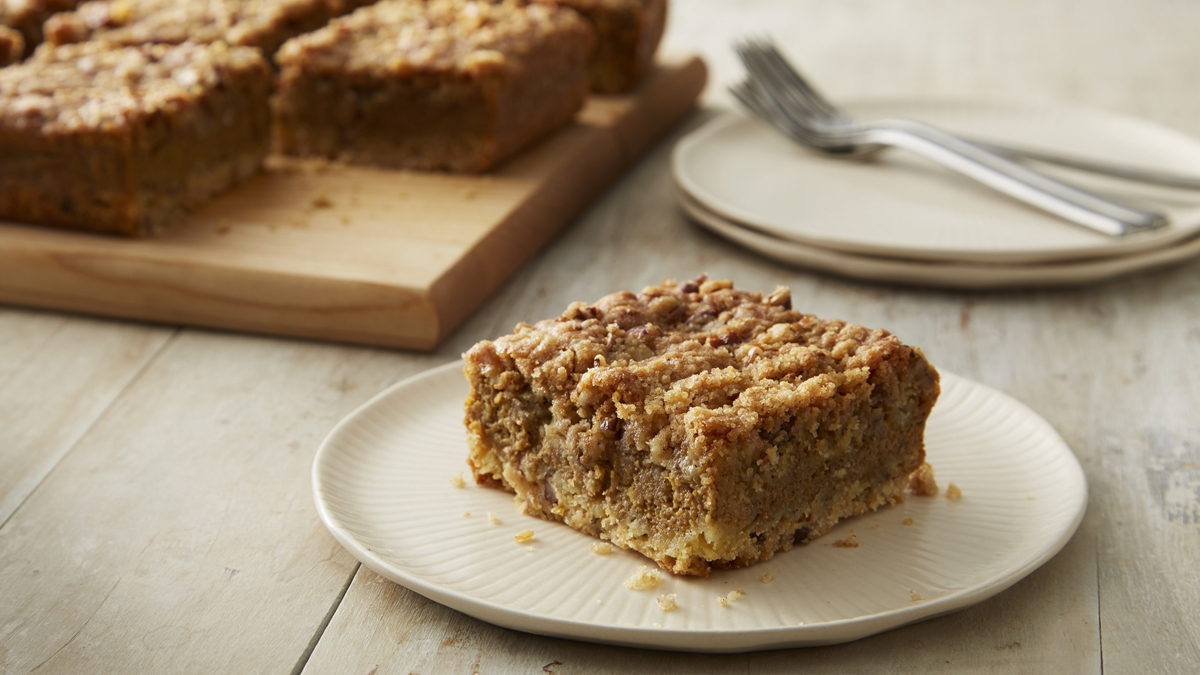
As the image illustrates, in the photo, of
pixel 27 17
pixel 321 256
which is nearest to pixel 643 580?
pixel 321 256

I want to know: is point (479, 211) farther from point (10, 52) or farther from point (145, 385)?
point (10, 52)

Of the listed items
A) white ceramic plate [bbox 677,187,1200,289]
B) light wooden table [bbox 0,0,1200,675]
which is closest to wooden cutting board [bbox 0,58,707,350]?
light wooden table [bbox 0,0,1200,675]

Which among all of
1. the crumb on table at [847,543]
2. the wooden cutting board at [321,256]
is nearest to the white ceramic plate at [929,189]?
the wooden cutting board at [321,256]

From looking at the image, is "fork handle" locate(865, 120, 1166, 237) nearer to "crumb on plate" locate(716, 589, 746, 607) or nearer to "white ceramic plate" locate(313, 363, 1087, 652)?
"white ceramic plate" locate(313, 363, 1087, 652)

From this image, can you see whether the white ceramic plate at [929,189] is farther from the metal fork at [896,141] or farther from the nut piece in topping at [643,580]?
the nut piece in topping at [643,580]

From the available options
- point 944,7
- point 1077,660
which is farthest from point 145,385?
point 944,7

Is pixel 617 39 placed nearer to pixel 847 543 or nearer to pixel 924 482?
pixel 924 482
